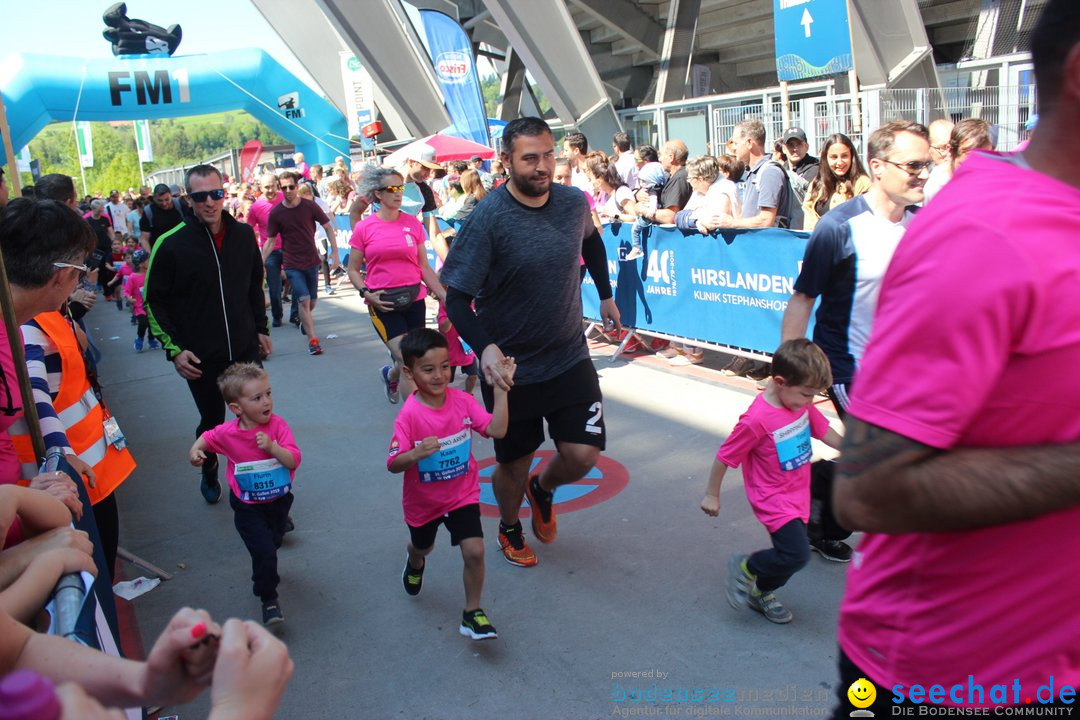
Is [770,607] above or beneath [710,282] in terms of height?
beneath

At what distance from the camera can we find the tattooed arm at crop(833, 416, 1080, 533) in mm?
1261

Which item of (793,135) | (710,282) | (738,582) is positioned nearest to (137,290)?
(710,282)

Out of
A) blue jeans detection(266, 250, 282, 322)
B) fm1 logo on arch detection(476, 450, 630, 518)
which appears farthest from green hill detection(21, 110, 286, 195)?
fm1 logo on arch detection(476, 450, 630, 518)

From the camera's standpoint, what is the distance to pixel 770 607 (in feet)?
12.8

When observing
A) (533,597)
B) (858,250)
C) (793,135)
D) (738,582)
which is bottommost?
(533,597)

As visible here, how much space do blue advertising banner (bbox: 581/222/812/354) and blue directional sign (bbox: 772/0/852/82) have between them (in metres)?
2.92

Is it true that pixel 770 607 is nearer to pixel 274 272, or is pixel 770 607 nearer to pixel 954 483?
pixel 954 483

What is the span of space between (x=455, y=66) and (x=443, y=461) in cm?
1724

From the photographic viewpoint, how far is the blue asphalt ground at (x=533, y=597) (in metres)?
3.51

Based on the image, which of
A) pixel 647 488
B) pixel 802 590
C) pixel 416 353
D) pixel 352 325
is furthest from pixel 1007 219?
pixel 352 325

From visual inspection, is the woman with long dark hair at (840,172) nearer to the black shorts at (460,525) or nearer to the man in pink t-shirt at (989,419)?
the black shorts at (460,525)

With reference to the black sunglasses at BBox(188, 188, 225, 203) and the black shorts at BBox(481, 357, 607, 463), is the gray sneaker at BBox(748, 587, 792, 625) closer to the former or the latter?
the black shorts at BBox(481, 357, 607, 463)

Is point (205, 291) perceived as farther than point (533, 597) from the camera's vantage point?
Yes

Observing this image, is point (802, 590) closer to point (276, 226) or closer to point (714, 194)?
point (714, 194)
